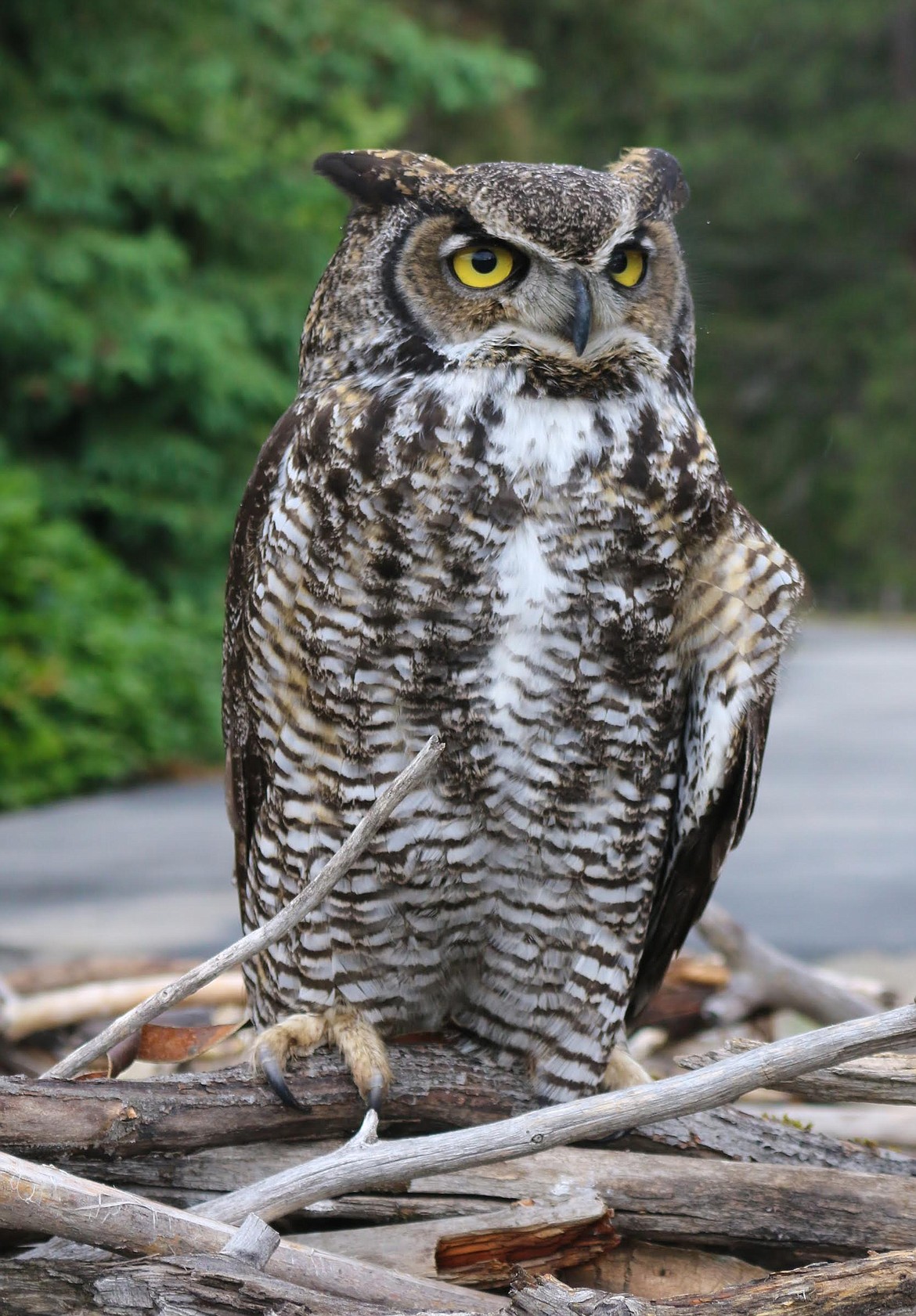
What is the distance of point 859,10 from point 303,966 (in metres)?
30.6

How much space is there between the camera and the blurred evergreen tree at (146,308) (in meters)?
8.94

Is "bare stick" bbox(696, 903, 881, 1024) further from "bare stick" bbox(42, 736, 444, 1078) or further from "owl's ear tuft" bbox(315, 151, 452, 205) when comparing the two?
"owl's ear tuft" bbox(315, 151, 452, 205)

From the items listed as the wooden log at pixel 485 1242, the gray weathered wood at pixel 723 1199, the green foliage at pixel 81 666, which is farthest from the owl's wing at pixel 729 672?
the green foliage at pixel 81 666

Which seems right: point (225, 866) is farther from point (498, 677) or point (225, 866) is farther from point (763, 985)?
point (498, 677)

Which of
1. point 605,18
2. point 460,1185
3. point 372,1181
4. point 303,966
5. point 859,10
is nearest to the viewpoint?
point 372,1181

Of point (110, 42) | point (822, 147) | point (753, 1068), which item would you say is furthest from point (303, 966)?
point (822, 147)

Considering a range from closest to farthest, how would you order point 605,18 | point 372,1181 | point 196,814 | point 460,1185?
point 372,1181 < point 460,1185 < point 196,814 < point 605,18

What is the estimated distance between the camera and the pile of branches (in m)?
1.78

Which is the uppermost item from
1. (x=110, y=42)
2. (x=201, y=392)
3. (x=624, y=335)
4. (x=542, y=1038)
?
(x=110, y=42)

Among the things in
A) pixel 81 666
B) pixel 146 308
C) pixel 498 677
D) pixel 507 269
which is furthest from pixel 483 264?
pixel 146 308

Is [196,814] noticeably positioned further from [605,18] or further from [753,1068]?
[605,18]

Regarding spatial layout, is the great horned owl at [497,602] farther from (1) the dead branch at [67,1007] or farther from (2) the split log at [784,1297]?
(1) the dead branch at [67,1007]

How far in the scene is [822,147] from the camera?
29.4 meters

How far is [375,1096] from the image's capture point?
88.7 inches
